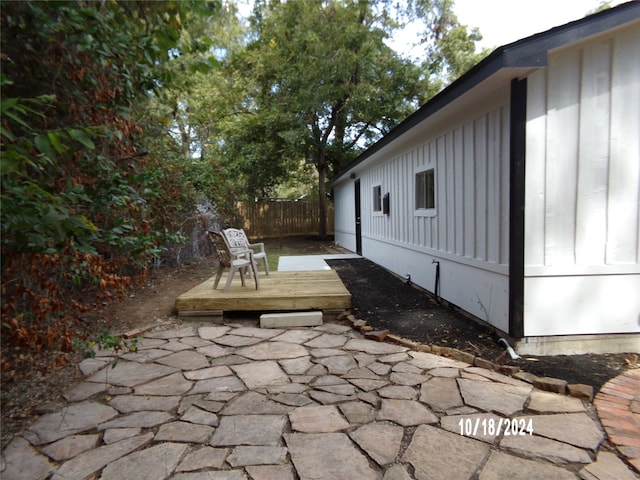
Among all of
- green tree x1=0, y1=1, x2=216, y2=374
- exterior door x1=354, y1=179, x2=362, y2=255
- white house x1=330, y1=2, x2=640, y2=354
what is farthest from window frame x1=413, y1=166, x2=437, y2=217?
exterior door x1=354, y1=179, x2=362, y2=255

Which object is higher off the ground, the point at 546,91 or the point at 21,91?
the point at 546,91

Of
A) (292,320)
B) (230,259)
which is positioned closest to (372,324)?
(292,320)

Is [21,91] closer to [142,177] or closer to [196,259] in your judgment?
[142,177]

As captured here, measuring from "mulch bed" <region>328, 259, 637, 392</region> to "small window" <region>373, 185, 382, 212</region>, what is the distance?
89.4 inches

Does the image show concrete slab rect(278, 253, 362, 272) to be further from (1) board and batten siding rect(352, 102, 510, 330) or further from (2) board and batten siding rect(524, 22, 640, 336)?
(2) board and batten siding rect(524, 22, 640, 336)

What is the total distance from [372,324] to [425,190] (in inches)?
91.7

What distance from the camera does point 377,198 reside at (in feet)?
28.2

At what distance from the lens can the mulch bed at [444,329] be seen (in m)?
2.98

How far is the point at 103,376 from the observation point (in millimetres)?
3027

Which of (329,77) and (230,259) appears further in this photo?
(329,77)

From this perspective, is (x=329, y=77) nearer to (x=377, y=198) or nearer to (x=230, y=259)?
(x=377, y=198)

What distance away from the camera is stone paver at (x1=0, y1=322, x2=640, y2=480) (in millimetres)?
1871

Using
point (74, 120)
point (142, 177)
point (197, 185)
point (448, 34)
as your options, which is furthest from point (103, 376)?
point (448, 34)

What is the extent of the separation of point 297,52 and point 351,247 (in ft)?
23.7
